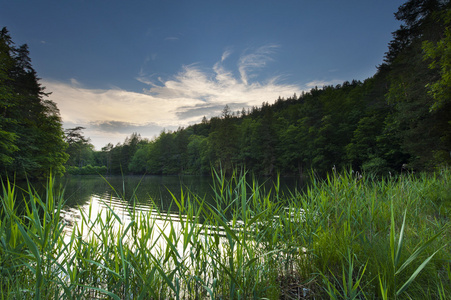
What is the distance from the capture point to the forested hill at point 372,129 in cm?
1284

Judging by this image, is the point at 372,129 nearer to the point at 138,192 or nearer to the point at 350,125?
the point at 350,125

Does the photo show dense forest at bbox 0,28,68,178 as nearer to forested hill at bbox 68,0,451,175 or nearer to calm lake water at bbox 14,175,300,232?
calm lake water at bbox 14,175,300,232

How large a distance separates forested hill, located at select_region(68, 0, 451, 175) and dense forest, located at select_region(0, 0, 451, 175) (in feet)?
0.23

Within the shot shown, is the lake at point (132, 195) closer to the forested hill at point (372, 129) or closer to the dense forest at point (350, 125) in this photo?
the dense forest at point (350, 125)

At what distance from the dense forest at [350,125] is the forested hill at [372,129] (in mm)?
71

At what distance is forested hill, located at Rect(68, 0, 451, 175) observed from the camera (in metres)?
12.8

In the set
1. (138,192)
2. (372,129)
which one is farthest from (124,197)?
(372,129)

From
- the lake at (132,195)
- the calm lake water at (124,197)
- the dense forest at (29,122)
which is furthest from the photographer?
the dense forest at (29,122)

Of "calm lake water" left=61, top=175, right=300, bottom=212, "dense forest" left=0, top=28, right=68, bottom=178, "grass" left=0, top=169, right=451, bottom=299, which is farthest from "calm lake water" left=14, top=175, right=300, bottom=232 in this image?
"dense forest" left=0, top=28, right=68, bottom=178

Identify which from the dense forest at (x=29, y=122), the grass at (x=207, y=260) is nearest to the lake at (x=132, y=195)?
the grass at (x=207, y=260)

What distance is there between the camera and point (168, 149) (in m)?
71.4

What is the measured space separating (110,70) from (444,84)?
90.0 ft

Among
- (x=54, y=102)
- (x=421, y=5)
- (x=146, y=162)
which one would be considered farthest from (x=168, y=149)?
(x=421, y=5)

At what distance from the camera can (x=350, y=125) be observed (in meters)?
32.3
